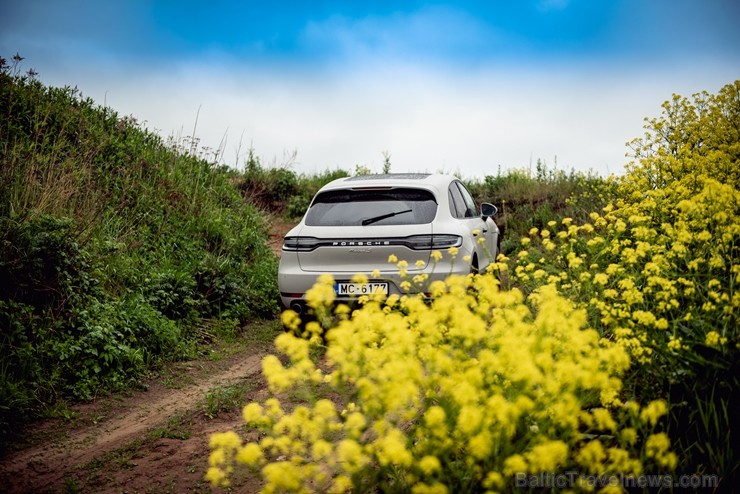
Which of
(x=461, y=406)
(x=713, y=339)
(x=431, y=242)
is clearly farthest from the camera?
(x=431, y=242)

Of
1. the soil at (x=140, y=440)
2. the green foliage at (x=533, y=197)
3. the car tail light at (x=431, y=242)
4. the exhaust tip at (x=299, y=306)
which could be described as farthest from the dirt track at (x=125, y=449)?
the green foliage at (x=533, y=197)

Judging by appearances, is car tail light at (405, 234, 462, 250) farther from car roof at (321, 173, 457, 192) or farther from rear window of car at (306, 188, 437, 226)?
car roof at (321, 173, 457, 192)

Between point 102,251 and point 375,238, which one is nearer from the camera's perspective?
point 375,238

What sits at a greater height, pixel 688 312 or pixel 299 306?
pixel 688 312

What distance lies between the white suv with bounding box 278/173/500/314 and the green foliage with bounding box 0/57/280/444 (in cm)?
167

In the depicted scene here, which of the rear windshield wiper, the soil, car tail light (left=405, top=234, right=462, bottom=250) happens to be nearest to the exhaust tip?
the soil

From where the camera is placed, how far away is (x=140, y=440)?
4.20 metres

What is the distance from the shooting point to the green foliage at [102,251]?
5.06 m

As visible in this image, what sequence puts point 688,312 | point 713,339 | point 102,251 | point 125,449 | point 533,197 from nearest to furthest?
1. point 713,339
2. point 688,312
3. point 125,449
4. point 102,251
5. point 533,197

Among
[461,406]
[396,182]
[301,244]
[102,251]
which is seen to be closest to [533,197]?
[396,182]

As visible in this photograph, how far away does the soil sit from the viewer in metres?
3.58

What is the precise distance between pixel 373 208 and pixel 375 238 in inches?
16.8

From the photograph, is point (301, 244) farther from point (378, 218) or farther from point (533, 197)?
point (533, 197)

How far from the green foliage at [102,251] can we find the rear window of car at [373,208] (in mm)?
2107
